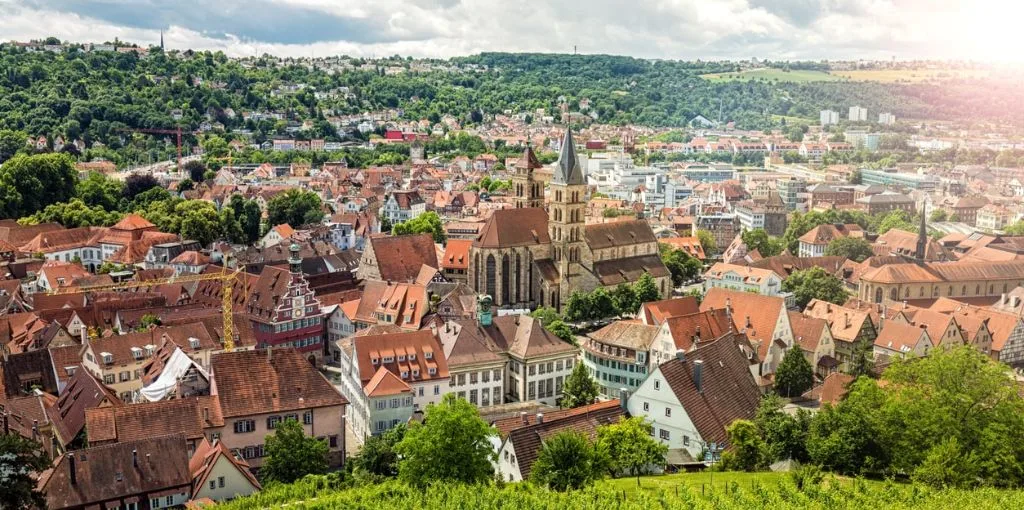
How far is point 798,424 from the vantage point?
42.7m

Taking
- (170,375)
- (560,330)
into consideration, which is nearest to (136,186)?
(560,330)

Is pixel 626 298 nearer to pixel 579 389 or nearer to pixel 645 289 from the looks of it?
pixel 645 289

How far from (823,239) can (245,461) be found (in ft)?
301

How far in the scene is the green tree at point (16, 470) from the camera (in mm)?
32844

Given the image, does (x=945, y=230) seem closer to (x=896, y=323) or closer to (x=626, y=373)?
(x=896, y=323)

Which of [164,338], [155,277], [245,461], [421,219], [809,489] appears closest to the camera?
[809,489]

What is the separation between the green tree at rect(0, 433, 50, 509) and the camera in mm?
32844

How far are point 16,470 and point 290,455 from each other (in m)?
12.5

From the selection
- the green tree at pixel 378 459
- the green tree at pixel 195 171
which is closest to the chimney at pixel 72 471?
the green tree at pixel 378 459

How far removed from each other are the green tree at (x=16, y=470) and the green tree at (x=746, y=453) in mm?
28543

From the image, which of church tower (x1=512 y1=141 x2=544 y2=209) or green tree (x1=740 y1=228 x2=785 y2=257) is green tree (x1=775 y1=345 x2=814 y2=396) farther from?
green tree (x1=740 y1=228 x2=785 y2=257)

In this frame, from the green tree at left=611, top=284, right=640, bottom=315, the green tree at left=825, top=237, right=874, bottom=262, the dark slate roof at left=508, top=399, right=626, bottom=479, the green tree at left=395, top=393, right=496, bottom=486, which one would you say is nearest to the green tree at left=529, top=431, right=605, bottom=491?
the dark slate roof at left=508, top=399, right=626, bottom=479

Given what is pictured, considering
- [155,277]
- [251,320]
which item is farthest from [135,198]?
[251,320]

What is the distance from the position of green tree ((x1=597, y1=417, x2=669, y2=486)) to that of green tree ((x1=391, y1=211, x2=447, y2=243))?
7314 centimetres
